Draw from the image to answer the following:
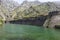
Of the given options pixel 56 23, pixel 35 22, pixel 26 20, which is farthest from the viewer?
pixel 26 20

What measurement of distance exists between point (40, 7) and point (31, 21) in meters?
55.4

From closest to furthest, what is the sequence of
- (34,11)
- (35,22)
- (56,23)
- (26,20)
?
(56,23) → (35,22) → (26,20) → (34,11)

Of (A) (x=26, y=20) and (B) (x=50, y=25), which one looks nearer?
(B) (x=50, y=25)

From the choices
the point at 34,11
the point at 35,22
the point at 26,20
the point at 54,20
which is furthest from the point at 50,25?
the point at 34,11

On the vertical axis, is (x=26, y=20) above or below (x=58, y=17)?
below

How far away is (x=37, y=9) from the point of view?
148 m

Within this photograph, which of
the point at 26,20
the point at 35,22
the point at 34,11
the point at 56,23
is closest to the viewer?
the point at 56,23

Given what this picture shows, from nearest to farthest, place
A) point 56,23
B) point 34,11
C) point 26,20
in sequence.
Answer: point 56,23, point 26,20, point 34,11

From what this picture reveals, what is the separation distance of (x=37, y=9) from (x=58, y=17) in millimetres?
88463

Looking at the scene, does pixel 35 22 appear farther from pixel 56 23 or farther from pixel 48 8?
pixel 48 8

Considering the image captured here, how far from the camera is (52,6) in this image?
150 meters

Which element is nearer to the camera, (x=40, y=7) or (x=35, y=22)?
(x=35, y=22)

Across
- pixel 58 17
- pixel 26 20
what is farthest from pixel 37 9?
pixel 58 17

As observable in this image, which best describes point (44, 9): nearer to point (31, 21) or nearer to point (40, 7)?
point (40, 7)
